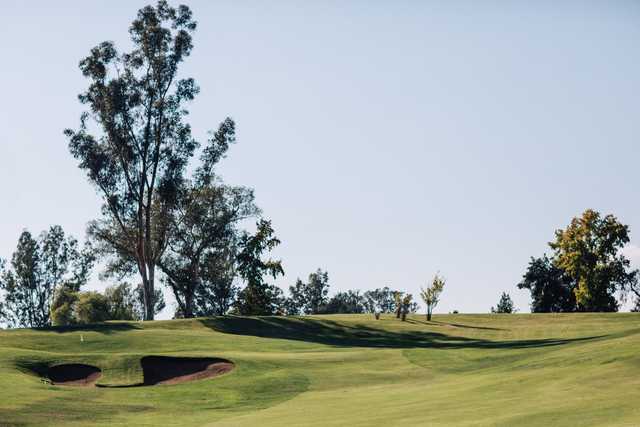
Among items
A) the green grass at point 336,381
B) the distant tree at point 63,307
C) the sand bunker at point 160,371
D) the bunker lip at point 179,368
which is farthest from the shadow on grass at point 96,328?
the distant tree at point 63,307

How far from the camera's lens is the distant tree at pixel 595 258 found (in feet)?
316

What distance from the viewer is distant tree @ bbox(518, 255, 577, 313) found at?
391 feet

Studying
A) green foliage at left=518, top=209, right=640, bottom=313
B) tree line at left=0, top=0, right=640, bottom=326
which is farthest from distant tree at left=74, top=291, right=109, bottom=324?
green foliage at left=518, top=209, right=640, bottom=313

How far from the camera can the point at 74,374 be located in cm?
4347

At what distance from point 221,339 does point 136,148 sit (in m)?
30.3

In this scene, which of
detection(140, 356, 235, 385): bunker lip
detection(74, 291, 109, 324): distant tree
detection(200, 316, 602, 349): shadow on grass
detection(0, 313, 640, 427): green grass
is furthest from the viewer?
detection(74, 291, 109, 324): distant tree

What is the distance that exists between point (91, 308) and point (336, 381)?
217ft

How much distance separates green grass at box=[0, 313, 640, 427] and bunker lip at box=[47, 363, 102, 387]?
546 millimetres

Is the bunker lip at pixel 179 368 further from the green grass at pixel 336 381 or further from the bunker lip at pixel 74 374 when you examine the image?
the bunker lip at pixel 74 374

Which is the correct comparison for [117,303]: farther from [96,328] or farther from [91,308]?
[96,328]

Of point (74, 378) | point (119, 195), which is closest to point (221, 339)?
point (74, 378)

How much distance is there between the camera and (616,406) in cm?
2342

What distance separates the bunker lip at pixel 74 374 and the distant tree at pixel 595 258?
67.0 m

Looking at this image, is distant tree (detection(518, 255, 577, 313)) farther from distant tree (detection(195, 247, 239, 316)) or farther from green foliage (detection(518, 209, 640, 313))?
distant tree (detection(195, 247, 239, 316))
